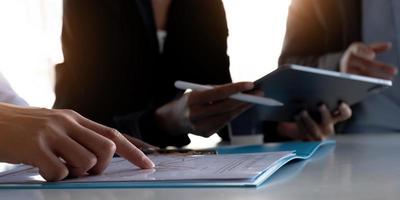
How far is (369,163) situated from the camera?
0.66 metres

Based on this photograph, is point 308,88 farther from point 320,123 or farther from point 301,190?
point 301,190

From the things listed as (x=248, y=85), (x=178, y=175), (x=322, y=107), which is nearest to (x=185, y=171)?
(x=178, y=175)

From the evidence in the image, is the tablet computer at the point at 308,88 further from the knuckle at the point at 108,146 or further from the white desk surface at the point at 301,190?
the knuckle at the point at 108,146

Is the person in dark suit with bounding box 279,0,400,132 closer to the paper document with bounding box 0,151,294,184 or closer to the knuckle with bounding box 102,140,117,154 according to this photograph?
the paper document with bounding box 0,151,294,184

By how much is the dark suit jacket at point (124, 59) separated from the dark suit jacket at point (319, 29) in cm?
21

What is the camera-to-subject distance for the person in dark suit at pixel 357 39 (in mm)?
1378

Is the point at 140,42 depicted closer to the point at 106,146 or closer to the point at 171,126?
the point at 171,126

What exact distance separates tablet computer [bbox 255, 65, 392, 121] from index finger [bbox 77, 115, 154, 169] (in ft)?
1.07

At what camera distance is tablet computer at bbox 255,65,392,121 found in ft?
2.92

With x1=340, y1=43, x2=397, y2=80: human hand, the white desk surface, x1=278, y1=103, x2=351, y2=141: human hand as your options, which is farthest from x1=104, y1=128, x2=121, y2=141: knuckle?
x1=340, y1=43, x2=397, y2=80: human hand

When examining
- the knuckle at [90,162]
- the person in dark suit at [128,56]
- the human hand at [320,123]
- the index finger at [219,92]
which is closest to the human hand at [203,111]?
the index finger at [219,92]

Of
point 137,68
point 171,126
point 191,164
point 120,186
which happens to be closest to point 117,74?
point 137,68

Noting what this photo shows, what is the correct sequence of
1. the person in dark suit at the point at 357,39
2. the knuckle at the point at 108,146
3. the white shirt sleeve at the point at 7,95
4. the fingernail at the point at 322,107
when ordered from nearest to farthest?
1. the knuckle at the point at 108,146
2. the white shirt sleeve at the point at 7,95
3. the fingernail at the point at 322,107
4. the person in dark suit at the point at 357,39

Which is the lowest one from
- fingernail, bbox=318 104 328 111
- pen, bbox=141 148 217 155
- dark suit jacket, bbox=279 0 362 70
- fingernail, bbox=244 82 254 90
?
fingernail, bbox=318 104 328 111
